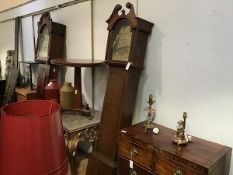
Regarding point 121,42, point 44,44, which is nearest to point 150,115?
point 121,42

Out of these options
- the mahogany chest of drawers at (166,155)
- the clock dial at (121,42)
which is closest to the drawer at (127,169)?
the mahogany chest of drawers at (166,155)

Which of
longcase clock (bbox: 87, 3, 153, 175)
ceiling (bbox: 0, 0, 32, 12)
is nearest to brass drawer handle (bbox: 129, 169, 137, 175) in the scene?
longcase clock (bbox: 87, 3, 153, 175)

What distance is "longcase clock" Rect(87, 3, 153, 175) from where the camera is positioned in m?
1.76

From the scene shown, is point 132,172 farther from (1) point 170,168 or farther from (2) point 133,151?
(1) point 170,168

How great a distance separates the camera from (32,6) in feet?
11.2

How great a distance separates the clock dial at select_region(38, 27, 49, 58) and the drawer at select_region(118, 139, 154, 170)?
5.43 ft

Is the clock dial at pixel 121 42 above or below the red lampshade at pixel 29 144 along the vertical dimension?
above

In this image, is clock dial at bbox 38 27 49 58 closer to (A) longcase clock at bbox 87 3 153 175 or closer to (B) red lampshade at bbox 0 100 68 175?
(A) longcase clock at bbox 87 3 153 175

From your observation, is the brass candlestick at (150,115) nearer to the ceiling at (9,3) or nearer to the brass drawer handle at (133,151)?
the brass drawer handle at (133,151)

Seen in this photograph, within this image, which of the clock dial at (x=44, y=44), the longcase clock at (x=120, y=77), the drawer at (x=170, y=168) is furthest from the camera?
the clock dial at (x=44, y=44)

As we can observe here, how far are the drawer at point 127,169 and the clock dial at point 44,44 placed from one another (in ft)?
5.56

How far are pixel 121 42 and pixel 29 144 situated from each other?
130 centimetres

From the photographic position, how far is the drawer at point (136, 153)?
4.89ft

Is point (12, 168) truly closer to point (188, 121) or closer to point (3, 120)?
point (3, 120)
